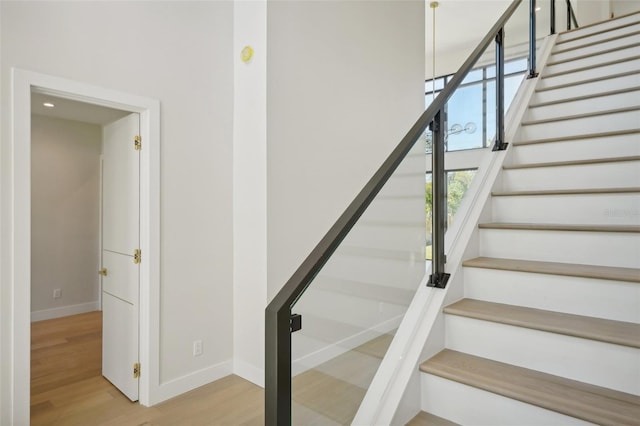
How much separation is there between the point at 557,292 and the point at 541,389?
46 cm

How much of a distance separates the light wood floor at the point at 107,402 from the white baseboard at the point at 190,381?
A: 47 millimetres

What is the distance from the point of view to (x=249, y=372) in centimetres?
302

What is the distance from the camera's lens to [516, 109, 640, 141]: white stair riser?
2256 millimetres

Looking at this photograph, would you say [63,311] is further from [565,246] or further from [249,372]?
[565,246]

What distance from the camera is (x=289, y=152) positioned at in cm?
305

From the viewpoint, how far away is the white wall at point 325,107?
9.71 feet

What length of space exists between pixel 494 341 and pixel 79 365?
3651 mm

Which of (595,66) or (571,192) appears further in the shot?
(595,66)

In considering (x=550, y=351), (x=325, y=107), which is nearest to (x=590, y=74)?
(x=325, y=107)

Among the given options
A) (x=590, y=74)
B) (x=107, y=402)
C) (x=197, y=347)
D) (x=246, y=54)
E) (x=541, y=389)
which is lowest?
(x=107, y=402)

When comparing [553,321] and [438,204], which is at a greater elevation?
[438,204]

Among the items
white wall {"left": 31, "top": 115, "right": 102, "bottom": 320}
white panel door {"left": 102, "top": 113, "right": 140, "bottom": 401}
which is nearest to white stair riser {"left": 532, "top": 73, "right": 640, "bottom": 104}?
white panel door {"left": 102, "top": 113, "right": 140, "bottom": 401}

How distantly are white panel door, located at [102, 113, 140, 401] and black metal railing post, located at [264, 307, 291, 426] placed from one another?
7.14ft

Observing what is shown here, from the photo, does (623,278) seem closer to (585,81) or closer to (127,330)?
(585,81)
